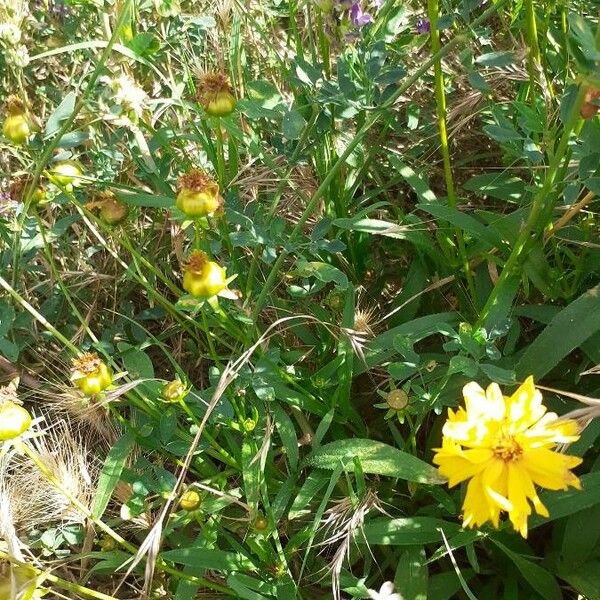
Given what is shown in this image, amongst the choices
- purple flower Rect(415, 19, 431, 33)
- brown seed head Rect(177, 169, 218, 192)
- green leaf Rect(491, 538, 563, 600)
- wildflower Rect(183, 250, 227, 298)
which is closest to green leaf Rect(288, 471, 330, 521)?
green leaf Rect(491, 538, 563, 600)

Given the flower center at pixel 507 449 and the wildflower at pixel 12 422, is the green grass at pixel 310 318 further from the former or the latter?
the flower center at pixel 507 449

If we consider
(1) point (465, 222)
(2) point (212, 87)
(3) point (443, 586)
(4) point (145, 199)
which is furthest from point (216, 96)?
(3) point (443, 586)

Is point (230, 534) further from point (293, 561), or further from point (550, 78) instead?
point (550, 78)

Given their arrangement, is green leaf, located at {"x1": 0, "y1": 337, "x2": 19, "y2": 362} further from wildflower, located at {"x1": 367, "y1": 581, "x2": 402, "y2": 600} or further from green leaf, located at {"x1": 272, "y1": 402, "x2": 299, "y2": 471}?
wildflower, located at {"x1": 367, "y1": 581, "x2": 402, "y2": 600}

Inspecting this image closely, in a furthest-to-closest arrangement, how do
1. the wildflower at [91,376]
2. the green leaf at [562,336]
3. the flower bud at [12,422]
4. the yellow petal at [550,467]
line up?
the green leaf at [562,336] → the wildflower at [91,376] → the flower bud at [12,422] → the yellow petal at [550,467]

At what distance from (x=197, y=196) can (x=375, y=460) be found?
45cm

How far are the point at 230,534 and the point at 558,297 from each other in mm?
655

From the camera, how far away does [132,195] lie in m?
1.22

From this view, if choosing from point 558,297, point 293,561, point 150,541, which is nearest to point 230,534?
point 293,561

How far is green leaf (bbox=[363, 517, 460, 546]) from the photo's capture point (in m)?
1.14

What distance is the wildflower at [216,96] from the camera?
41.7 inches

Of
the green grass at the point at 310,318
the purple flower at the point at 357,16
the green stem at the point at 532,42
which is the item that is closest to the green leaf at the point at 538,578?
the green grass at the point at 310,318

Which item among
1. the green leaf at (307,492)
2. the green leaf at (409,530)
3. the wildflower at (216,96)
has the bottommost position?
the green leaf at (409,530)

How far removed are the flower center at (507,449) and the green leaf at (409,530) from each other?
369 mm
